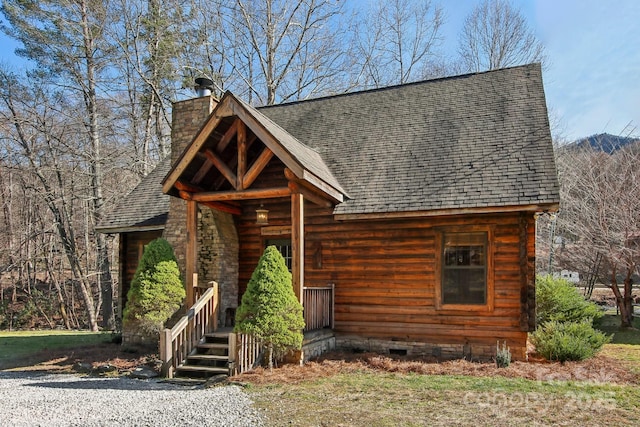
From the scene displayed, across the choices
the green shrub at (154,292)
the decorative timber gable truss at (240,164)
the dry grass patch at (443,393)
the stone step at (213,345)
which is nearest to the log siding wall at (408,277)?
the dry grass patch at (443,393)

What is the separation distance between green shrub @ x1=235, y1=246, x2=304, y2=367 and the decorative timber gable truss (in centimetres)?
174

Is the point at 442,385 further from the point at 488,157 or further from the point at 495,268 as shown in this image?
the point at 488,157

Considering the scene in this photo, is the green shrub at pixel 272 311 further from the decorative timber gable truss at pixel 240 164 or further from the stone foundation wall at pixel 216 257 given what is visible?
the stone foundation wall at pixel 216 257

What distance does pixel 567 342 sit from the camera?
9742mm

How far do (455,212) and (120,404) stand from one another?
7.02 m

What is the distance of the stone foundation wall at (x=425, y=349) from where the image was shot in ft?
33.5

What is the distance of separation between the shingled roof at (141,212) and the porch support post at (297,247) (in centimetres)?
514

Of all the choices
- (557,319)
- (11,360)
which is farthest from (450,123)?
(11,360)

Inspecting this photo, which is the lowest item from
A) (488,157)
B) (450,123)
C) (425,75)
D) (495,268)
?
(495,268)

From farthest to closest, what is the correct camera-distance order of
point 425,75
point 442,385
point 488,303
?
point 425,75 → point 488,303 → point 442,385

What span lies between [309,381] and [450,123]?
7.78 m

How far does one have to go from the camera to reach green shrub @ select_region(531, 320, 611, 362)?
9750 mm

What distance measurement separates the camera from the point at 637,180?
17.3 metres

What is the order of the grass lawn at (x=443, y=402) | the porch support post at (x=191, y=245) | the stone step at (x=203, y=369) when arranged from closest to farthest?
the grass lawn at (x=443, y=402), the stone step at (x=203, y=369), the porch support post at (x=191, y=245)
